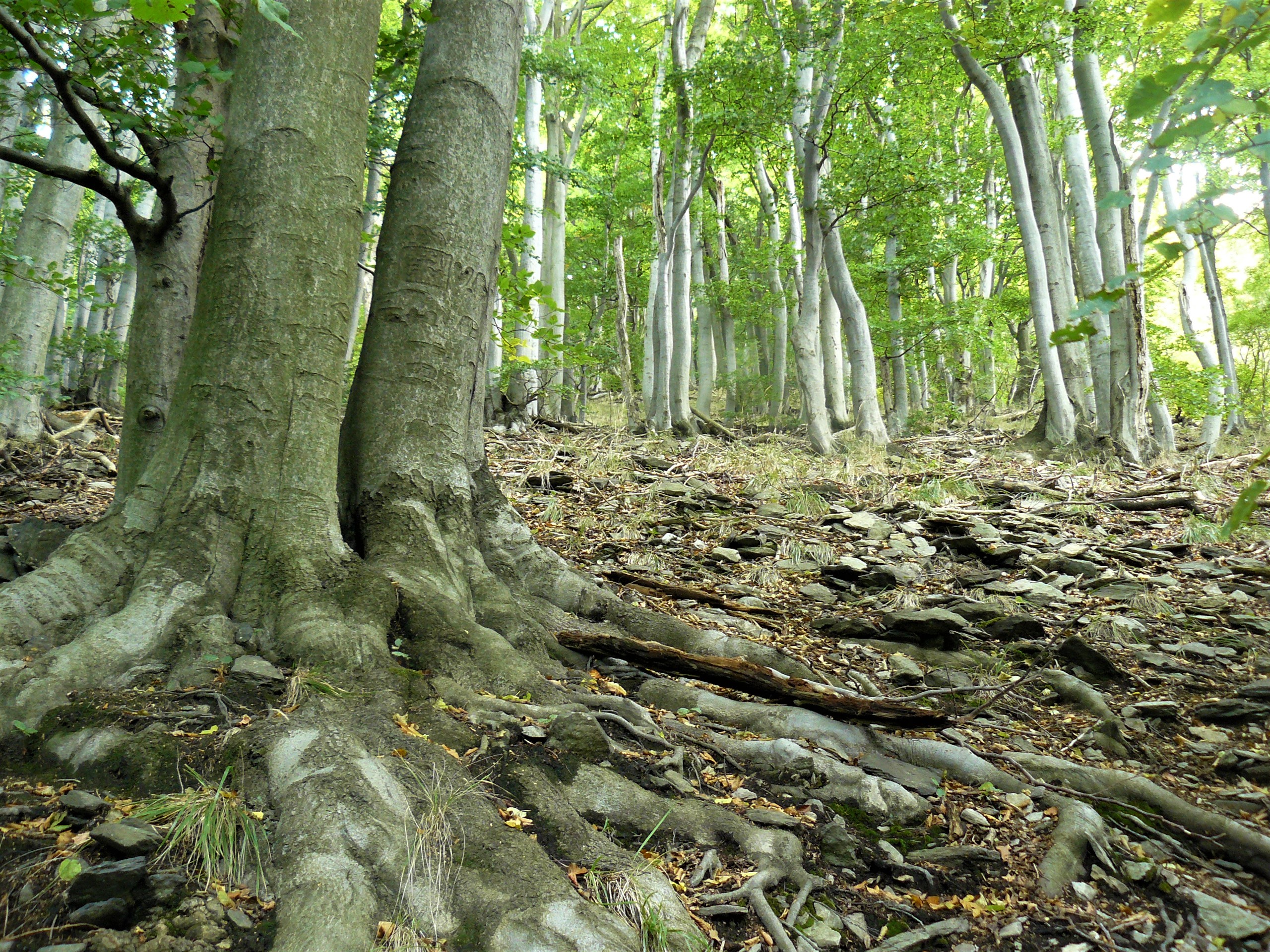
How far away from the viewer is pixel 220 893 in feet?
5.65

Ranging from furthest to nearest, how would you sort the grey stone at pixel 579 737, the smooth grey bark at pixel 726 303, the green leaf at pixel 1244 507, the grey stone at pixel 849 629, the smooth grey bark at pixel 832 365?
the smooth grey bark at pixel 726 303, the smooth grey bark at pixel 832 365, the grey stone at pixel 849 629, the grey stone at pixel 579 737, the green leaf at pixel 1244 507

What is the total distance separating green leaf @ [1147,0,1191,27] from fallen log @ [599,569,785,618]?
3911mm

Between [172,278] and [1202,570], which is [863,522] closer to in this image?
[1202,570]

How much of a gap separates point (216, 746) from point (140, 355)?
3.01 metres

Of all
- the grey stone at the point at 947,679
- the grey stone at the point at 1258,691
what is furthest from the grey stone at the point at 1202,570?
the grey stone at the point at 947,679

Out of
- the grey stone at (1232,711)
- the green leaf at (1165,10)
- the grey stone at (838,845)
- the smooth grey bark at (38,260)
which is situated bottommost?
the grey stone at (838,845)

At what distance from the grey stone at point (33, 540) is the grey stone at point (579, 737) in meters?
2.88

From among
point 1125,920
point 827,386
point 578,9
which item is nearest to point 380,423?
point 1125,920

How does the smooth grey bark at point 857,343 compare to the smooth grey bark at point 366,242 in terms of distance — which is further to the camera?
the smooth grey bark at point 857,343

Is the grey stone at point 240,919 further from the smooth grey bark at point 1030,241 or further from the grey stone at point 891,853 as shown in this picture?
the smooth grey bark at point 1030,241

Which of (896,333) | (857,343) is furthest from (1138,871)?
(896,333)

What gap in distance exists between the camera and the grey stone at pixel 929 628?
449cm

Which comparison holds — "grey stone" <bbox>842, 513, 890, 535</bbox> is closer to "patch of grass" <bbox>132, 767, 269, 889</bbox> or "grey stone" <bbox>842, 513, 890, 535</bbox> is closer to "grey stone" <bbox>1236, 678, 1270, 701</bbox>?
"grey stone" <bbox>1236, 678, 1270, 701</bbox>

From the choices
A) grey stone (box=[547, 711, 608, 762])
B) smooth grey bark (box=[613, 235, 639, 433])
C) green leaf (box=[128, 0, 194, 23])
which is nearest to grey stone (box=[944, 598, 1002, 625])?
grey stone (box=[547, 711, 608, 762])
